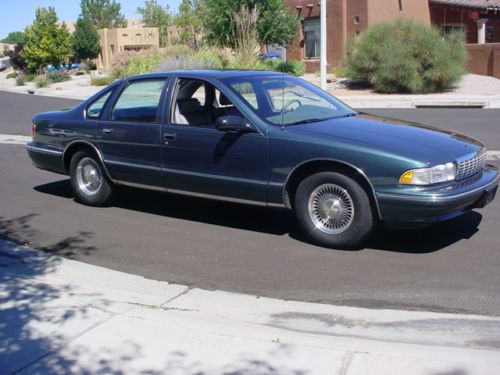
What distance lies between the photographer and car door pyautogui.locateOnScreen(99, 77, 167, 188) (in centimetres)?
754

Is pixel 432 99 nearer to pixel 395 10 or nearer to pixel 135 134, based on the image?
pixel 395 10

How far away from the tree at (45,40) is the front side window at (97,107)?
153 feet

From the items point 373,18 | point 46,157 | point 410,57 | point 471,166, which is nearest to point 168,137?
point 46,157

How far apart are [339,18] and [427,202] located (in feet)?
101

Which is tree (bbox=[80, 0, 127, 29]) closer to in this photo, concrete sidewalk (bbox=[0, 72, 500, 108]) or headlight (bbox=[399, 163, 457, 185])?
concrete sidewalk (bbox=[0, 72, 500, 108])

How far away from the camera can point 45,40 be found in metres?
51.8

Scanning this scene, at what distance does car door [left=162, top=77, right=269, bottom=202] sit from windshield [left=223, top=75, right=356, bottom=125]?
22 cm

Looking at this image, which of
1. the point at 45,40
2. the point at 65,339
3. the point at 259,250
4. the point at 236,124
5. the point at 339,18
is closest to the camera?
the point at 65,339

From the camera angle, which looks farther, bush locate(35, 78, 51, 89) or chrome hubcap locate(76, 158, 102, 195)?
bush locate(35, 78, 51, 89)

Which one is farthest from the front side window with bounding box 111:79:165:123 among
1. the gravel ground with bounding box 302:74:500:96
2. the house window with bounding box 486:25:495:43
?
the house window with bounding box 486:25:495:43

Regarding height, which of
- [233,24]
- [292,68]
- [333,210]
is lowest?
[333,210]

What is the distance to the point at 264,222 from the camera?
7.60 m

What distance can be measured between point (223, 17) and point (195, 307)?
2857 cm

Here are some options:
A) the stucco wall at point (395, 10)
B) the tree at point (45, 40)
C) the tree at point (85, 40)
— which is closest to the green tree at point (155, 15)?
the tree at point (85, 40)
